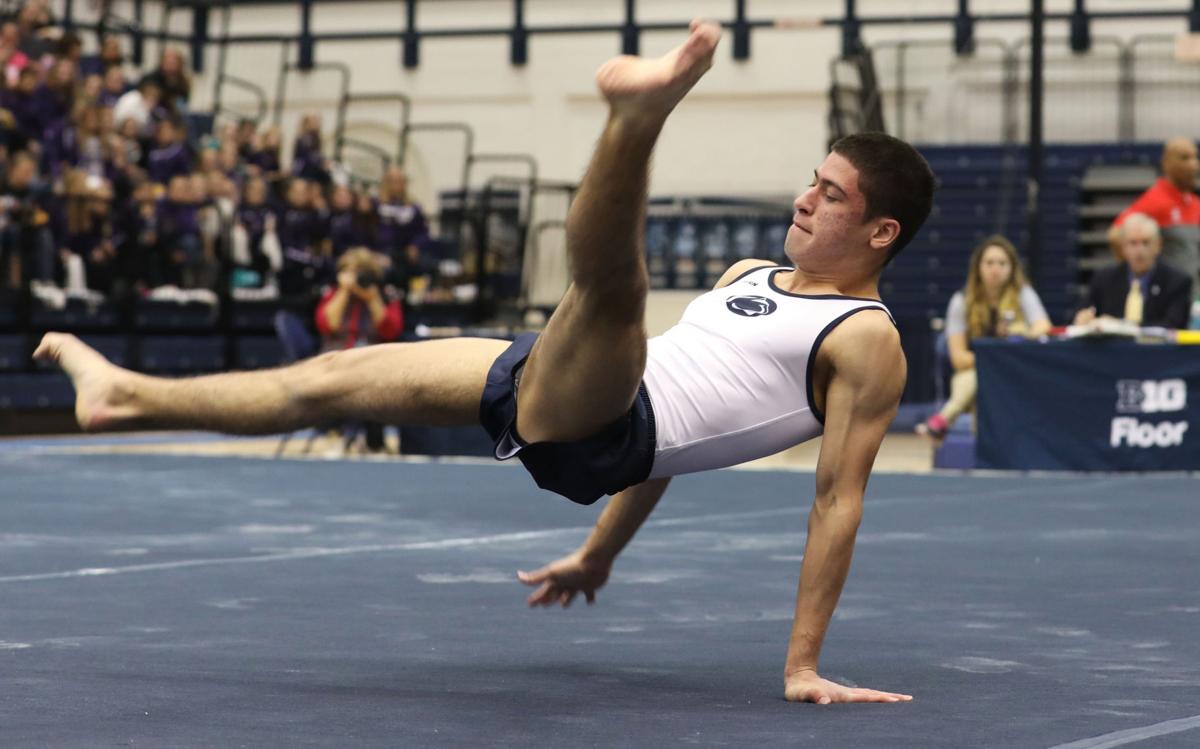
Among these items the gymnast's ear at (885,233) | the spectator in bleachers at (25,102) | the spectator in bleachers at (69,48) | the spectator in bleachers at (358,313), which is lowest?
the spectator in bleachers at (358,313)

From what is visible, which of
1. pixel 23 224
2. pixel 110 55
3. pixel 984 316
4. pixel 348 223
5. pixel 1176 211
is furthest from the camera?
pixel 110 55

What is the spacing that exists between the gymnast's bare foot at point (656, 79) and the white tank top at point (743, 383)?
94 cm

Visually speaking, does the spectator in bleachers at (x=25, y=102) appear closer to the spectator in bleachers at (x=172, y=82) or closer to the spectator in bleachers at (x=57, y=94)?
the spectator in bleachers at (x=57, y=94)

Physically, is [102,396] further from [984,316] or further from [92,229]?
[92,229]

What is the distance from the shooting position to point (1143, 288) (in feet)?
40.7

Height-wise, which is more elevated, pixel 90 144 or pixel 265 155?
pixel 90 144

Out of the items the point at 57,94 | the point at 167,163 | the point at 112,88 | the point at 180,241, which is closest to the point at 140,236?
the point at 180,241

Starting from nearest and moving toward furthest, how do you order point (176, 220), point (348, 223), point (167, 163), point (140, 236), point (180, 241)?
point (140, 236) < point (176, 220) < point (180, 241) < point (167, 163) < point (348, 223)

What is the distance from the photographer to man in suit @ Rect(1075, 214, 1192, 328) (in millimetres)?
12102

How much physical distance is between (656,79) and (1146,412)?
8.80 meters

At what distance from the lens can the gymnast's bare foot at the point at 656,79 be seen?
A: 3756mm

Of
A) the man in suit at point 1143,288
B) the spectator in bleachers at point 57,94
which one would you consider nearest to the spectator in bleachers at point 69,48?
the spectator in bleachers at point 57,94

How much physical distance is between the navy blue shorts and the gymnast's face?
20.5 inches

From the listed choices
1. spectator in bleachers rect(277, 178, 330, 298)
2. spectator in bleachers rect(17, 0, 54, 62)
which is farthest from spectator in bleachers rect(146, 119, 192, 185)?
spectator in bleachers rect(17, 0, 54, 62)
